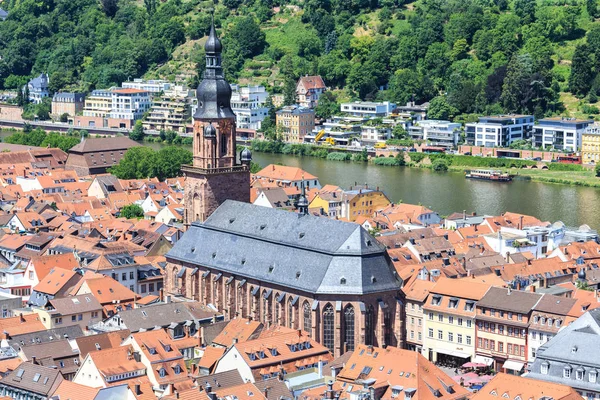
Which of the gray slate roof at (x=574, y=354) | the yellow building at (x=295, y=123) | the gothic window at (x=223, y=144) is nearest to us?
the gray slate roof at (x=574, y=354)

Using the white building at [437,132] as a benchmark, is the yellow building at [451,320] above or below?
below

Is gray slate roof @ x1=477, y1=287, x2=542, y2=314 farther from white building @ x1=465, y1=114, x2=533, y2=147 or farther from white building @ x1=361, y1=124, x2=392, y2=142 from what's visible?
white building @ x1=361, y1=124, x2=392, y2=142

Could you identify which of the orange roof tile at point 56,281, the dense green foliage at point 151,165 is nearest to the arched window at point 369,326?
the orange roof tile at point 56,281

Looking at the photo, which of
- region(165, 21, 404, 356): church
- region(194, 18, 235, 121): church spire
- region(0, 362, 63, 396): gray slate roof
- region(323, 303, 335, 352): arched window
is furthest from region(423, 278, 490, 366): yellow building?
region(0, 362, 63, 396): gray slate roof

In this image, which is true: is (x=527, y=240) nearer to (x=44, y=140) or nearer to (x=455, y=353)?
(x=455, y=353)

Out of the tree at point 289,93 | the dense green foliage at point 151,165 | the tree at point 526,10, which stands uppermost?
the tree at point 526,10

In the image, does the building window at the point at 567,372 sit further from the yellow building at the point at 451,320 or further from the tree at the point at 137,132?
the tree at the point at 137,132

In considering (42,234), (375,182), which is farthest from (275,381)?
(375,182)
